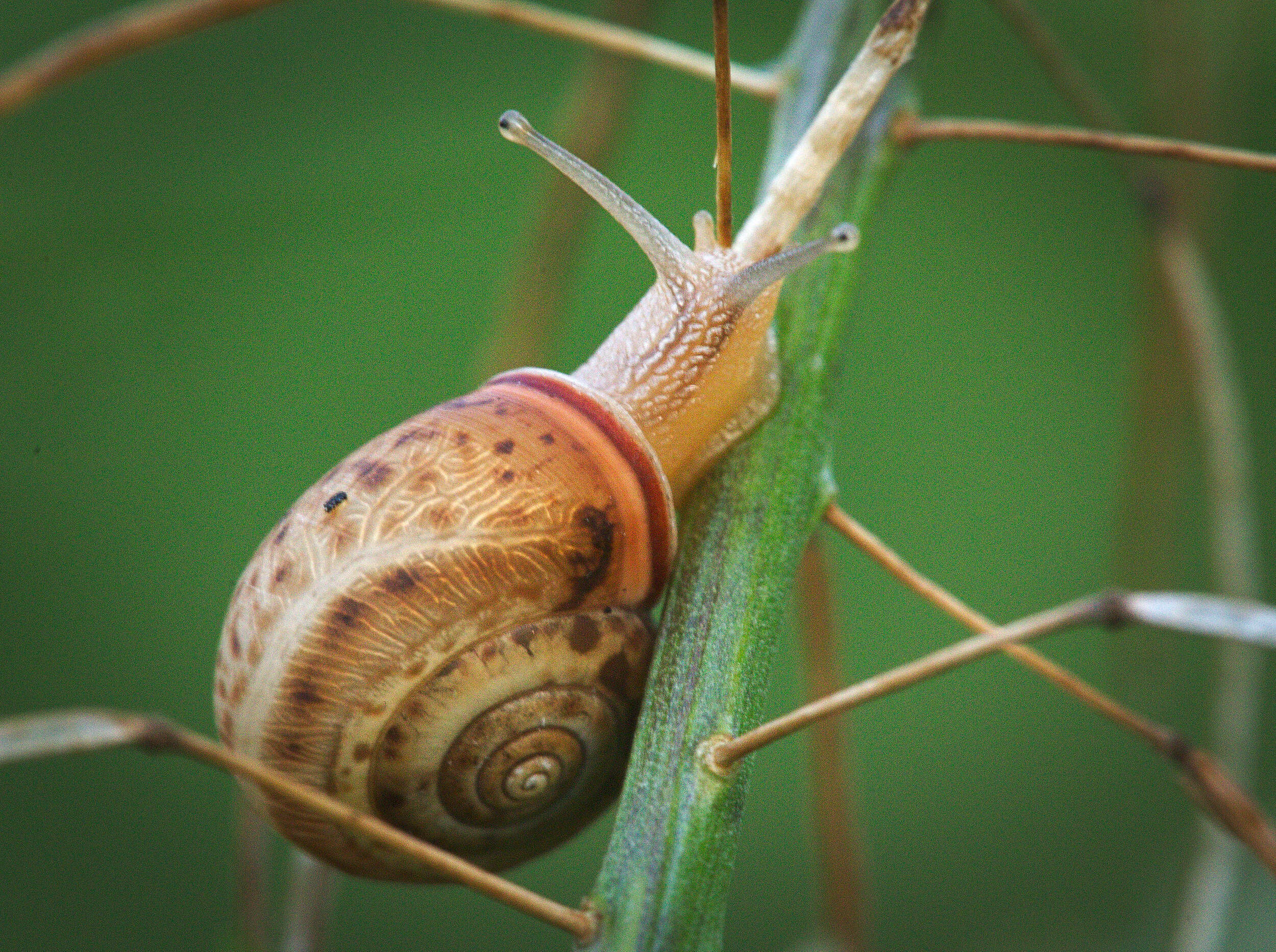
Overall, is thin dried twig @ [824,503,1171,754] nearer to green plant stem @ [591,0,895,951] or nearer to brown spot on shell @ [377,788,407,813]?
green plant stem @ [591,0,895,951]

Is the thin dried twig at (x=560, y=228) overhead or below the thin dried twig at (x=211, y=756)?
overhead

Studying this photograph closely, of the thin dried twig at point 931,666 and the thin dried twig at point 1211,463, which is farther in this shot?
the thin dried twig at point 1211,463

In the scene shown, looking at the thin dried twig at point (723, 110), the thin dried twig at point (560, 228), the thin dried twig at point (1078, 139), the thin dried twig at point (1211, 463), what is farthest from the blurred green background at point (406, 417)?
the thin dried twig at point (723, 110)

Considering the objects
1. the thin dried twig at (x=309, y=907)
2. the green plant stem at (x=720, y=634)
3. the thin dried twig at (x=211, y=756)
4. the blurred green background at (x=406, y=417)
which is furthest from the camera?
the blurred green background at (x=406, y=417)

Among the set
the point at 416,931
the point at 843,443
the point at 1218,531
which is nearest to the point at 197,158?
the point at 843,443

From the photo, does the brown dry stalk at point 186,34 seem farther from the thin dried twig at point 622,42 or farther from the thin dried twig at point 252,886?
the thin dried twig at point 252,886

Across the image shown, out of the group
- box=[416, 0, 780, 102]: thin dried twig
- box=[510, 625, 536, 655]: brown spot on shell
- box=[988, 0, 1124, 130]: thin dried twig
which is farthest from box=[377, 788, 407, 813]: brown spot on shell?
box=[988, 0, 1124, 130]: thin dried twig

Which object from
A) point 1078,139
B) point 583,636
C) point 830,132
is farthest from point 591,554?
point 1078,139
